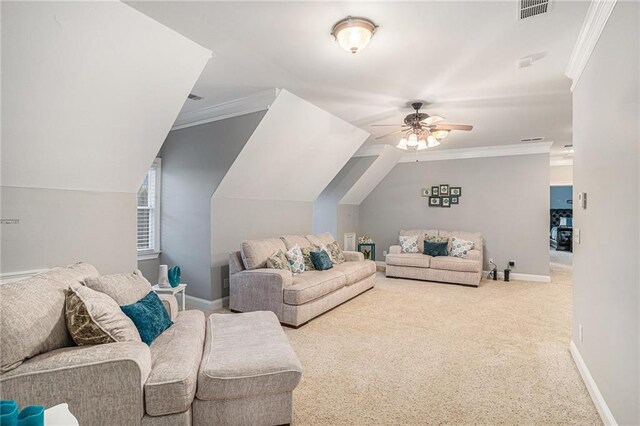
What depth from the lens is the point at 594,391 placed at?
2359 millimetres

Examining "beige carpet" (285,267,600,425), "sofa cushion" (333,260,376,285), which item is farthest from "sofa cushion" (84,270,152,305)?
"sofa cushion" (333,260,376,285)

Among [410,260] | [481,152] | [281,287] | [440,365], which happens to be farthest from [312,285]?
[481,152]

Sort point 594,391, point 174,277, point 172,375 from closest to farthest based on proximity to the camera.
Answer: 1. point 172,375
2. point 594,391
3. point 174,277

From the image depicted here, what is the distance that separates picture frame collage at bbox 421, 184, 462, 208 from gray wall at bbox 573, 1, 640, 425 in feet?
15.2

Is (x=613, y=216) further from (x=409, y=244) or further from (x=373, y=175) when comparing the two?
(x=373, y=175)

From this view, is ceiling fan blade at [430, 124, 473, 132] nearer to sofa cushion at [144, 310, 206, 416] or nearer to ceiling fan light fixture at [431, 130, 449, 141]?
ceiling fan light fixture at [431, 130, 449, 141]

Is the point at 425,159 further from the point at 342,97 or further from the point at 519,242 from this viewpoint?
the point at 342,97

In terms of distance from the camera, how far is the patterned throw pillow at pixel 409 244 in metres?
7.02

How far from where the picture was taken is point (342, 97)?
408 cm

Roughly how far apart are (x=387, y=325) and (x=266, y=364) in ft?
7.51

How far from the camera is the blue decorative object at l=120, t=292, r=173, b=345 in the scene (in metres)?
2.16

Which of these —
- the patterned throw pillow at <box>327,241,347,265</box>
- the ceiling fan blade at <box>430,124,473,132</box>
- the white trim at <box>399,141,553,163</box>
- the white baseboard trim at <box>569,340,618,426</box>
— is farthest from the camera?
the white trim at <box>399,141,553,163</box>

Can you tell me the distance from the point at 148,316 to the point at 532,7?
3.24 metres

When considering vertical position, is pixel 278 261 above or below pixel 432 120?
below
